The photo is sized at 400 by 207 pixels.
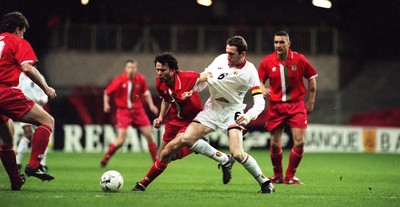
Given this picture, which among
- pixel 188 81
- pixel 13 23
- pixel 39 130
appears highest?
pixel 13 23

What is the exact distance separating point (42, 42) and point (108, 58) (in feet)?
7.89

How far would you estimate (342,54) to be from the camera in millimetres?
29109

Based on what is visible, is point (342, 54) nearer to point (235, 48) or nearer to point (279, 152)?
point (279, 152)

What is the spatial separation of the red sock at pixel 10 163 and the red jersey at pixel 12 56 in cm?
89

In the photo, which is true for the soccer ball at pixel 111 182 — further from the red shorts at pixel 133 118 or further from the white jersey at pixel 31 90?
the red shorts at pixel 133 118

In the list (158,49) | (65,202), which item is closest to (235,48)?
(65,202)

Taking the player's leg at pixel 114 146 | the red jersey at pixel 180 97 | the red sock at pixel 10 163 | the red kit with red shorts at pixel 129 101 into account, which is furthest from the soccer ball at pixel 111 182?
the red kit with red shorts at pixel 129 101

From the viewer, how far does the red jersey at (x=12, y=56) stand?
9.80 meters

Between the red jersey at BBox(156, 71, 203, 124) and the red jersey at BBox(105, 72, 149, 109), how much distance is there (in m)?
5.80

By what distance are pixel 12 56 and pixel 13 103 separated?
0.56m

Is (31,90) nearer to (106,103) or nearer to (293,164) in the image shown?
(106,103)

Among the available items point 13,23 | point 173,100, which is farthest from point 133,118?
point 13,23

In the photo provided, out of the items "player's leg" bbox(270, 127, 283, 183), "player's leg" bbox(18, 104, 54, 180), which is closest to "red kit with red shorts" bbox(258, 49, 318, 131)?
"player's leg" bbox(270, 127, 283, 183)

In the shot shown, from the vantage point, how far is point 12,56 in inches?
389
